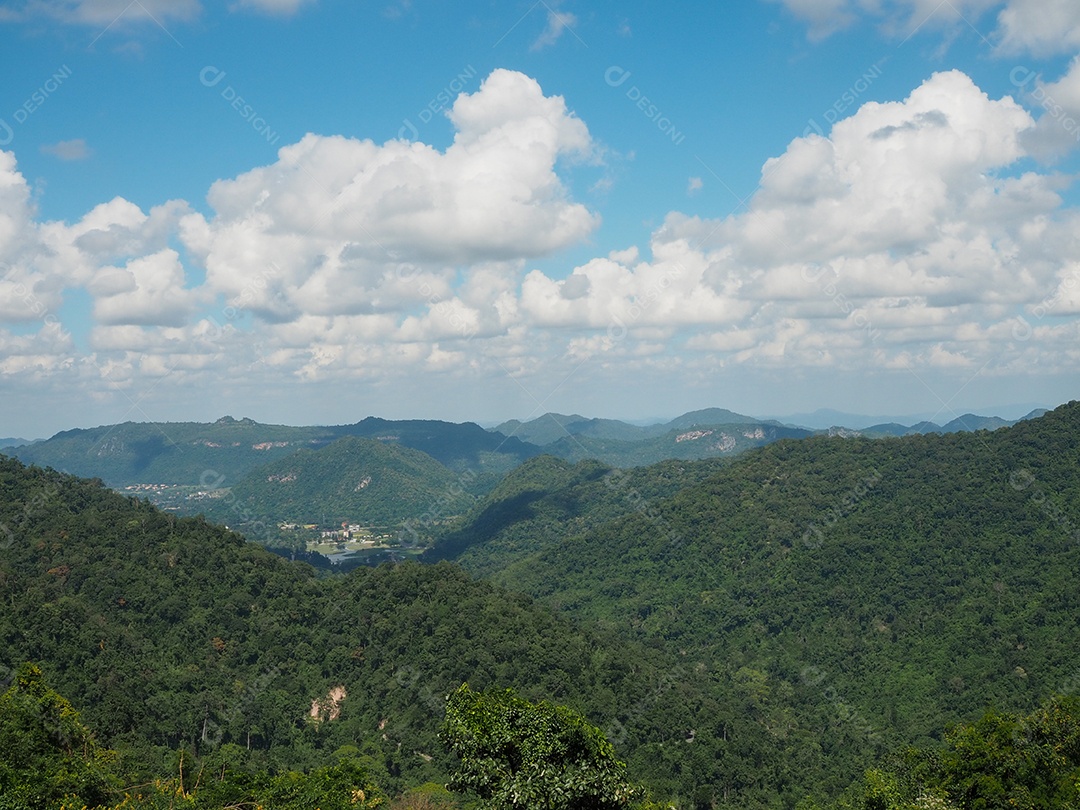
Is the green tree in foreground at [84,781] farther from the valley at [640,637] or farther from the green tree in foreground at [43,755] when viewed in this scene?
the valley at [640,637]

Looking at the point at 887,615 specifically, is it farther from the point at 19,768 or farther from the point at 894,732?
the point at 19,768

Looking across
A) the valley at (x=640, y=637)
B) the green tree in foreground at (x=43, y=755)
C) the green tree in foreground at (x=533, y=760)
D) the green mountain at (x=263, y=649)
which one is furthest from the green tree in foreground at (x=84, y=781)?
the green tree in foreground at (x=533, y=760)

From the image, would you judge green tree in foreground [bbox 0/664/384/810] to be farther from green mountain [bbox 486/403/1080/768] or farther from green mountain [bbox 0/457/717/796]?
green mountain [bbox 486/403/1080/768]

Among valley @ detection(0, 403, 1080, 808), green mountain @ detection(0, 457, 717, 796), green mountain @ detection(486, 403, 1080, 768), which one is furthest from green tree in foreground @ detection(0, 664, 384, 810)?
green mountain @ detection(486, 403, 1080, 768)

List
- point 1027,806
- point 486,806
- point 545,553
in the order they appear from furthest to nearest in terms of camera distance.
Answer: point 545,553 → point 1027,806 → point 486,806

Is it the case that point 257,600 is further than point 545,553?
No

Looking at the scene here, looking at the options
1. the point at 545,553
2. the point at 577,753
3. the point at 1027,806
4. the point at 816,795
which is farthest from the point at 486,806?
the point at 545,553

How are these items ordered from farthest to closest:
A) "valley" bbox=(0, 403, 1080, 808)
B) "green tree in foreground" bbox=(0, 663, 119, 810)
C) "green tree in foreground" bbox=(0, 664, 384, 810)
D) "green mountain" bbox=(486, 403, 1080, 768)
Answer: "green mountain" bbox=(486, 403, 1080, 768) → "valley" bbox=(0, 403, 1080, 808) → "green tree in foreground" bbox=(0, 664, 384, 810) → "green tree in foreground" bbox=(0, 663, 119, 810)

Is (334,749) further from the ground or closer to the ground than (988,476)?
closer to the ground

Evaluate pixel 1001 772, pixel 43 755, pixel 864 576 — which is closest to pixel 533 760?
pixel 43 755
